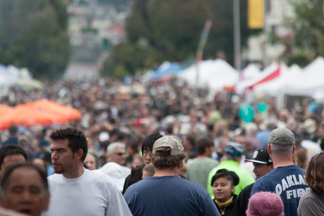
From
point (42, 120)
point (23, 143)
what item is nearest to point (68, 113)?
point (42, 120)

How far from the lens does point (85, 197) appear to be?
388cm

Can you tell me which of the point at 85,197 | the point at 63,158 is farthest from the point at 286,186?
the point at 63,158

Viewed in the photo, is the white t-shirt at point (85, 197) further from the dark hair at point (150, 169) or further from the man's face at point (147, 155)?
the man's face at point (147, 155)

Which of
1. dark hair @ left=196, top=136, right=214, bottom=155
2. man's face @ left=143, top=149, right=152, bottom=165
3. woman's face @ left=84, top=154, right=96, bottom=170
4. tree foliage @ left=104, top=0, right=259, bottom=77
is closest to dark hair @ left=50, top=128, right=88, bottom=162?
man's face @ left=143, top=149, right=152, bottom=165

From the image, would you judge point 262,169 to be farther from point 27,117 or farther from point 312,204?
point 27,117

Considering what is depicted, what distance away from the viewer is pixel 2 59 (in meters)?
69.4

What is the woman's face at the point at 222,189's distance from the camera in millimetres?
5605

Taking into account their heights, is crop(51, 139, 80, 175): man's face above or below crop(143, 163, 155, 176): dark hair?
above

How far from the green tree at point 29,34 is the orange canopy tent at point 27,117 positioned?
5542 cm

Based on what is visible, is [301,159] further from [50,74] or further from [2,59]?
[50,74]

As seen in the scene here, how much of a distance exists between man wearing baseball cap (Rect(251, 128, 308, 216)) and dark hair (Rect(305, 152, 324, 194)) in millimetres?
390

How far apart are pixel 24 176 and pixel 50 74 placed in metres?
80.8

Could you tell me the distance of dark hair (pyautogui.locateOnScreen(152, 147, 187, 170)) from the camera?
4.13 metres

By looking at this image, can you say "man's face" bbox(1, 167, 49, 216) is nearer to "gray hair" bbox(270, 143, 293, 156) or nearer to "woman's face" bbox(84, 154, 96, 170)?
"gray hair" bbox(270, 143, 293, 156)
